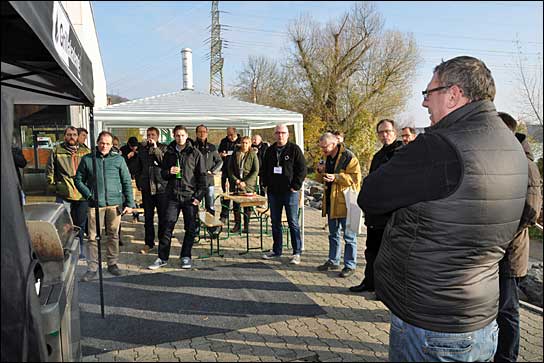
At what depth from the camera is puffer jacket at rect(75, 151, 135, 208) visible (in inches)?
185

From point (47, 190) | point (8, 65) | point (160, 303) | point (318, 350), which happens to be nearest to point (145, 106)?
point (47, 190)

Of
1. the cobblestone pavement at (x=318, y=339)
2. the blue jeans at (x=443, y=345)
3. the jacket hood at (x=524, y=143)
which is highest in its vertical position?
the jacket hood at (x=524, y=143)

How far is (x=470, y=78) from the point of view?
159cm

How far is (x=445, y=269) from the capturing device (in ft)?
5.14

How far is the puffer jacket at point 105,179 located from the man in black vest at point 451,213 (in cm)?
380

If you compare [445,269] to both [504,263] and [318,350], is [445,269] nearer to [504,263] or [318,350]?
[504,263]

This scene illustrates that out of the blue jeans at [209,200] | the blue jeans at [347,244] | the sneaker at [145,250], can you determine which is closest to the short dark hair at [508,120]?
the blue jeans at [347,244]

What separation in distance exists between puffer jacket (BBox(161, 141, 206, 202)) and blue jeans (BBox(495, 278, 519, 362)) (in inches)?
134

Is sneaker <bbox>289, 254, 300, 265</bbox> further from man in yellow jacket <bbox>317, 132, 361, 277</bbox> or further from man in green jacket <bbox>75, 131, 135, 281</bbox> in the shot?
man in green jacket <bbox>75, 131, 135, 281</bbox>

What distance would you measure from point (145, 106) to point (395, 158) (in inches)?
205

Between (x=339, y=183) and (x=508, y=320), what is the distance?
227 cm

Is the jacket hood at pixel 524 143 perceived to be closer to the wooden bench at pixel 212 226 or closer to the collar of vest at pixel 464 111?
the collar of vest at pixel 464 111

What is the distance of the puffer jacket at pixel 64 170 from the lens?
4.86m

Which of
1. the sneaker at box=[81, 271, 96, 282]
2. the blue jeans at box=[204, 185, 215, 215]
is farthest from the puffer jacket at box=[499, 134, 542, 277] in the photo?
the blue jeans at box=[204, 185, 215, 215]
